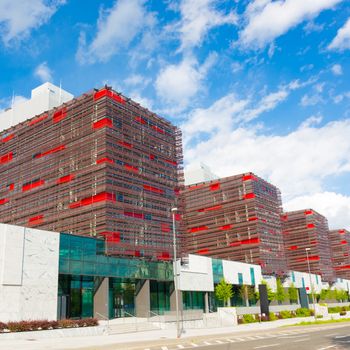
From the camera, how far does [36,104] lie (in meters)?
84.9

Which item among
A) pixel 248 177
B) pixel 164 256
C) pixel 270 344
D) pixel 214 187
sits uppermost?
pixel 214 187

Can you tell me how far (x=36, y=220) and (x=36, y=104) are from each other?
2558cm

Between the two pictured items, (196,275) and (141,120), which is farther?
(141,120)

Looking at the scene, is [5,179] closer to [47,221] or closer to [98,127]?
[47,221]

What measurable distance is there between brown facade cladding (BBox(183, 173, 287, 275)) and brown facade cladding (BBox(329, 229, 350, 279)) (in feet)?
217

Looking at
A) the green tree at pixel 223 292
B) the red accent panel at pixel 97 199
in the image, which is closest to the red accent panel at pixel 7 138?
the red accent panel at pixel 97 199

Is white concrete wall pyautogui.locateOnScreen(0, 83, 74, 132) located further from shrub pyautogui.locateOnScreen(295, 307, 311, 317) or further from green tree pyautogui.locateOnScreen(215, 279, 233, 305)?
shrub pyautogui.locateOnScreen(295, 307, 311, 317)

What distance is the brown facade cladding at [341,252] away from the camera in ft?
A: 571

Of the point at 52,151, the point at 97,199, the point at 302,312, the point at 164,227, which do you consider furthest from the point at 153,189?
the point at 302,312

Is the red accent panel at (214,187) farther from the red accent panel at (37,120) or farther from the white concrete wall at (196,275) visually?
the red accent panel at (37,120)

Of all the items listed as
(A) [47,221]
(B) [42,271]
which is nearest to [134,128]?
(A) [47,221]

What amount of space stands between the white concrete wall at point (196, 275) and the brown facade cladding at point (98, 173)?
4834 mm

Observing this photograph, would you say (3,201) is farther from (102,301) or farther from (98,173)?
(102,301)

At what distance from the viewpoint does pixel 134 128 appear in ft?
246
